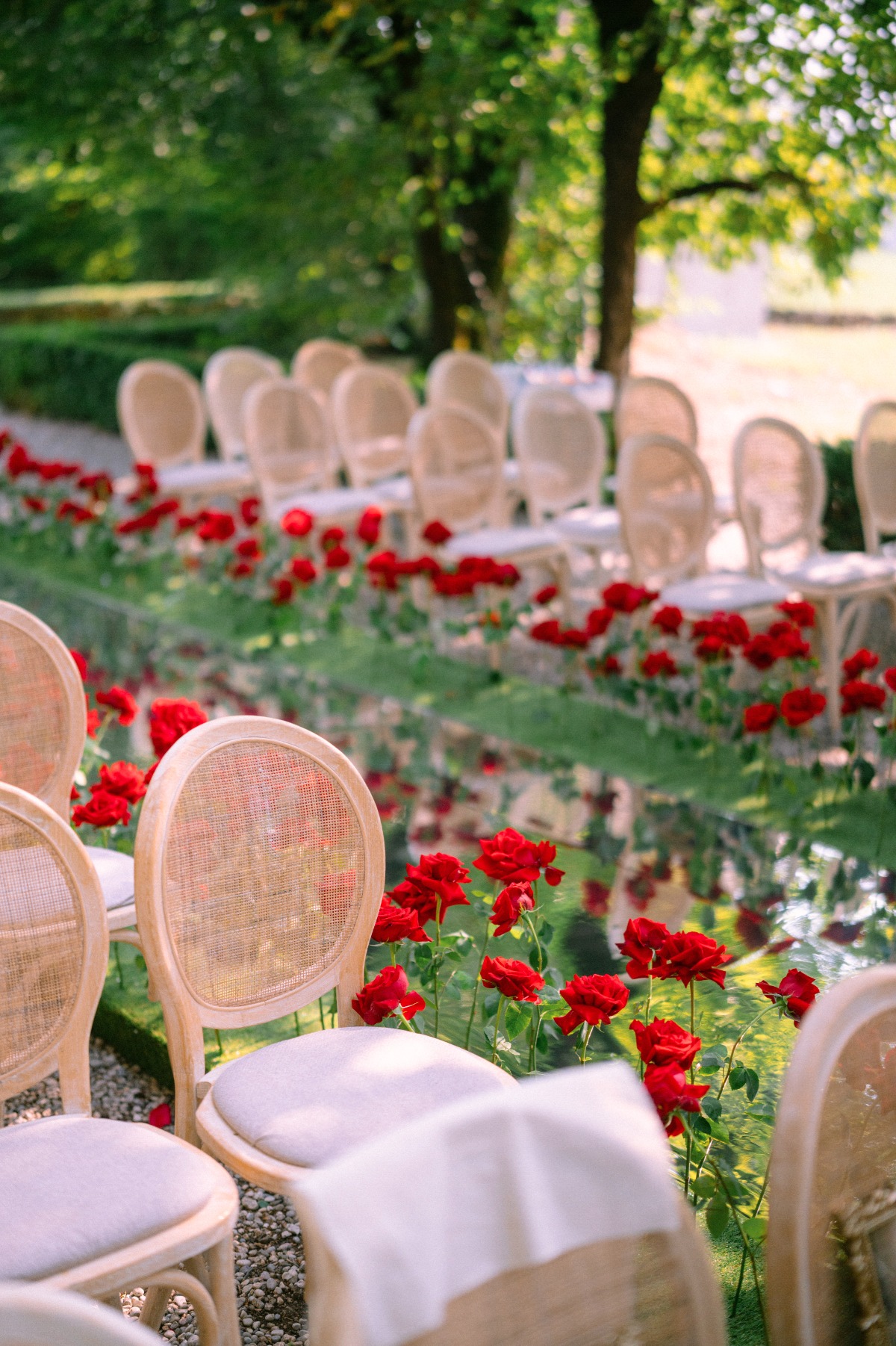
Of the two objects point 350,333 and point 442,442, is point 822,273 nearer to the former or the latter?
point 442,442

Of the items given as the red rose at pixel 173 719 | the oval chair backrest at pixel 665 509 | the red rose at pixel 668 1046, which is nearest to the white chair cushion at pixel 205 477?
the oval chair backrest at pixel 665 509

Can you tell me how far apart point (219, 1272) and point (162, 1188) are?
0.15 meters

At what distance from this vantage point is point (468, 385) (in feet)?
24.3

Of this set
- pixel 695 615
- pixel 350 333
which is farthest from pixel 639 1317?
pixel 350 333

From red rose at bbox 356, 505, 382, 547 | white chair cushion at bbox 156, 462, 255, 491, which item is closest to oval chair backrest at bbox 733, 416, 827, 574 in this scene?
red rose at bbox 356, 505, 382, 547

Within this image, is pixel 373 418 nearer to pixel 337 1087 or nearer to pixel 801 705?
pixel 801 705

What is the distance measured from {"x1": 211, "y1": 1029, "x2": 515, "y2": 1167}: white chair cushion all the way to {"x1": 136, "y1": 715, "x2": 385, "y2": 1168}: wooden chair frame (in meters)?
0.03

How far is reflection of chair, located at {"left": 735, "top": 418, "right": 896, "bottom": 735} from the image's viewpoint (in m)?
4.71

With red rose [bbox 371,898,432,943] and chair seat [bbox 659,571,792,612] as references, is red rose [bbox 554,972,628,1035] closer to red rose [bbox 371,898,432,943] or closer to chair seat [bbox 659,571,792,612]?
red rose [bbox 371,898,432,943]

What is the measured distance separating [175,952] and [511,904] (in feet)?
1.66

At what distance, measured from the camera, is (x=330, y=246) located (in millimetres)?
9805

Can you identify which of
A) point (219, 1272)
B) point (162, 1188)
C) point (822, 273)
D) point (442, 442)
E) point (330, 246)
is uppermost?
point (330, 246)

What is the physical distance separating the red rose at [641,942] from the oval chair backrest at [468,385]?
5.60 metres

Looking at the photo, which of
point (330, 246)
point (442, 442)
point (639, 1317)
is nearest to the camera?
point (639, 1317)
